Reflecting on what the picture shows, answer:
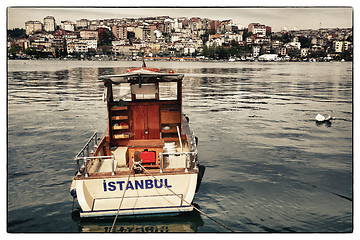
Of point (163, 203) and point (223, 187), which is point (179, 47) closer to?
point (223, 187)

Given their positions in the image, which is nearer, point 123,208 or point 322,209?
point 123,208

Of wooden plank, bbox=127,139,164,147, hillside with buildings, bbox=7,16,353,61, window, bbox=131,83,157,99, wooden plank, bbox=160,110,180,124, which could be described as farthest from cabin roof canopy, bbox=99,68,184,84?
wooden plank, bbox=127,139,164,147

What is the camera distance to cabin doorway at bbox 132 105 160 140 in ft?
33.4

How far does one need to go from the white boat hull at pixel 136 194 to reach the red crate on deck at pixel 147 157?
2.12ft

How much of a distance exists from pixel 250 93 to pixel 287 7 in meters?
26.3

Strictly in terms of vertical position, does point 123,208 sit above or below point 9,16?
below

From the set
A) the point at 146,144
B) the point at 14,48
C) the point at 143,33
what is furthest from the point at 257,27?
the point at 14,48

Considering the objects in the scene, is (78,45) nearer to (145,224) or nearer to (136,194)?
(136,194)

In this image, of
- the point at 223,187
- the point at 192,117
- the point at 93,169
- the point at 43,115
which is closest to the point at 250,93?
the point at 192,117

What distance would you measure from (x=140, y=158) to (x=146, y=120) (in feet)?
7.80

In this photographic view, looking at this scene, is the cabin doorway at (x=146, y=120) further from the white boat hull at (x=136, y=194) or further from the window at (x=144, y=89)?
the white boat hull at (x=136, y=194)

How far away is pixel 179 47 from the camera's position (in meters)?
19.4

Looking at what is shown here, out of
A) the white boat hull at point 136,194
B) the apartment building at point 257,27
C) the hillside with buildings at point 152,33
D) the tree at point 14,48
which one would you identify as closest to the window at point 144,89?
the hillside with buildings at point 152,33

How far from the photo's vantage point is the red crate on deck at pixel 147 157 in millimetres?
8156
